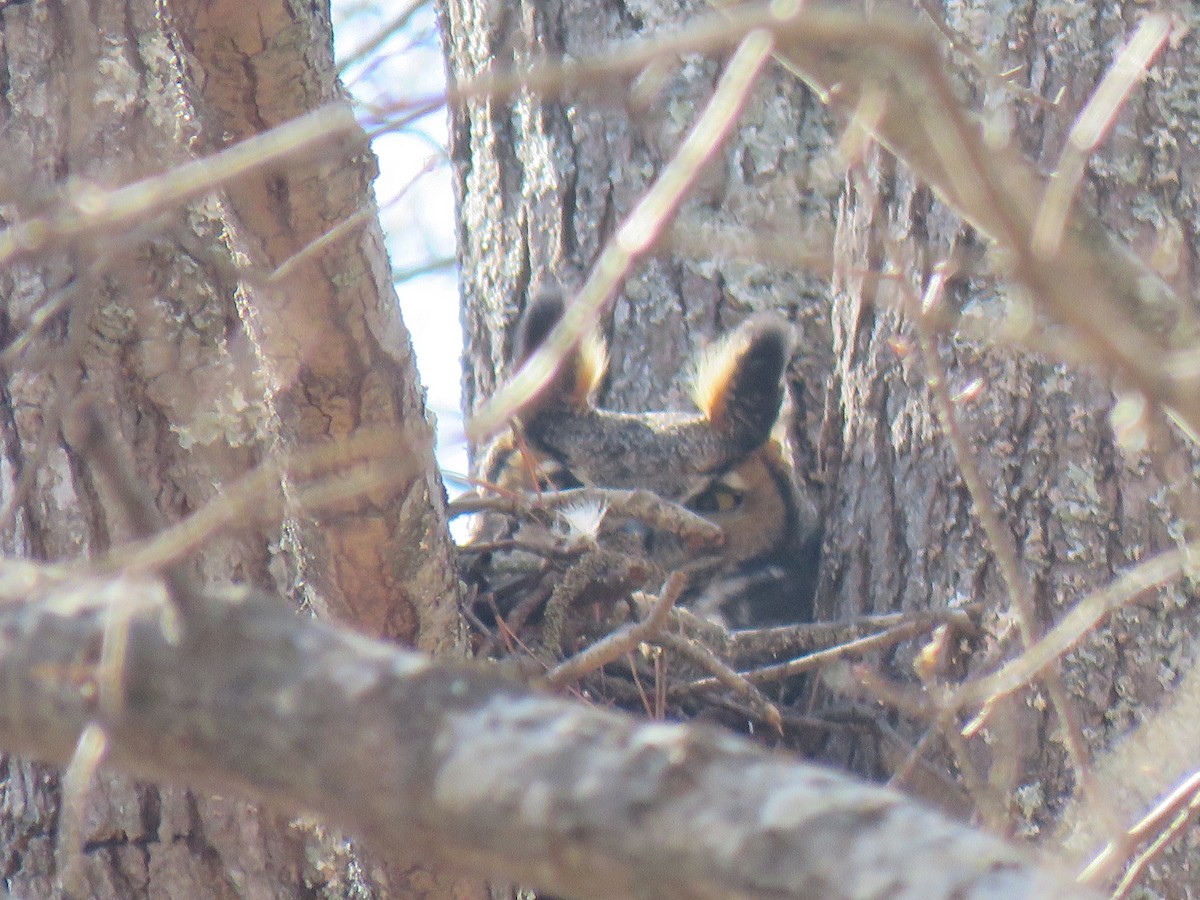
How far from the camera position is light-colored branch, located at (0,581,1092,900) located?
0.83 m

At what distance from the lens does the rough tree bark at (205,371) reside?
4.79ft

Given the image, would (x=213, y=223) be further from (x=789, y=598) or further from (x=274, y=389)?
(x=789, y=598)

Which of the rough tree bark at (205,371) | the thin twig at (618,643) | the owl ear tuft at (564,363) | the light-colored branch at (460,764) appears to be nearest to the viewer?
the light-colored branch at (460,764)

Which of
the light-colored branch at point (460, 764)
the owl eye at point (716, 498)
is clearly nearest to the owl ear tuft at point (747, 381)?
the owl eye at point (716, 498)

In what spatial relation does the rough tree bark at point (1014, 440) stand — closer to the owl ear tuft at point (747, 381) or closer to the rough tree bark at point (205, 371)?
the owl ear tuft at point (747, 381)

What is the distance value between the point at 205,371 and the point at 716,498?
1.04 m

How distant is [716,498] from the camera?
2.60 metres

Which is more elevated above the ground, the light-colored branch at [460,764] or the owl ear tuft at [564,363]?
the light-colored branch at [460,764]

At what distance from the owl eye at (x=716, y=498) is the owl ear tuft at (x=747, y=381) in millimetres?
86

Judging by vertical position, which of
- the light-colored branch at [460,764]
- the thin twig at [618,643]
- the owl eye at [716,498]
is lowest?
the owl eye at [716,498]

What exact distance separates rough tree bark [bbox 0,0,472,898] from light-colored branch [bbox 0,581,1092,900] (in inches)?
20.7

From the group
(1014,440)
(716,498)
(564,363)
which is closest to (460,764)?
(1014,440)

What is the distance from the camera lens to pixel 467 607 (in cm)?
209

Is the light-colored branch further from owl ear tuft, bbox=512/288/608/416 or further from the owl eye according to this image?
the owl eye
